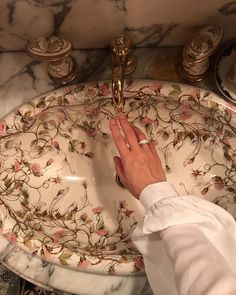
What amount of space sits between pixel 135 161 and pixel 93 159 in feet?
0.58

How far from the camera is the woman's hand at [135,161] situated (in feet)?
2.06

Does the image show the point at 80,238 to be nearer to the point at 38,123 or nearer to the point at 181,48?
the point at 38,123

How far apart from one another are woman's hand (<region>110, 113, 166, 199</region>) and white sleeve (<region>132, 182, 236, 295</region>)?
28 mm

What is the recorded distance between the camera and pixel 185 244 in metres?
0.50

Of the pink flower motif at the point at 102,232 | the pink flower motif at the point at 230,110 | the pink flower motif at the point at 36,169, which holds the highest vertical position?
the pink flower motif at the point at 230,110

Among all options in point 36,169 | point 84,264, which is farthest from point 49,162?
point 84,264

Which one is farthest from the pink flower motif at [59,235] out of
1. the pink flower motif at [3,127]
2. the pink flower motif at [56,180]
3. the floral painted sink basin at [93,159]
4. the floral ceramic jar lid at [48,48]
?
the floral ceramic jar lid at [48,48]

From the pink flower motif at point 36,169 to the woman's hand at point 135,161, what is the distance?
0.19m

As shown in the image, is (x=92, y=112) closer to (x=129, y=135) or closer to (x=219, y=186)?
(x=129, y=135)

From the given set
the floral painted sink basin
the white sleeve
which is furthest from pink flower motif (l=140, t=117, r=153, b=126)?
the white sleeve

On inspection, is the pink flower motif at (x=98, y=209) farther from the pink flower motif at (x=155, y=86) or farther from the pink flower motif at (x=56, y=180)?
the pink flower motif at (x=155, y=86)

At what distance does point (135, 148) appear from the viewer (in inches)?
25.7

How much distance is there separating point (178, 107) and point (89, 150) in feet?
0.67

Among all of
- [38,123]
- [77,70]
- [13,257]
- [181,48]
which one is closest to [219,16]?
[181,48]
